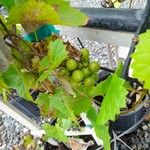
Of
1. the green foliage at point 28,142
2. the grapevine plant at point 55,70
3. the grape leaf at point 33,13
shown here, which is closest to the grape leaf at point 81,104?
the grapevine plant at point 55,70

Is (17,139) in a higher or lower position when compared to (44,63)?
lower

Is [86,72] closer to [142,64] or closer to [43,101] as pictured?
[43,101]

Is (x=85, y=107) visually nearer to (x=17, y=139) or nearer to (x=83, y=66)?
(x=83, y=66)

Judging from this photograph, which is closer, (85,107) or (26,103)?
(85,107)

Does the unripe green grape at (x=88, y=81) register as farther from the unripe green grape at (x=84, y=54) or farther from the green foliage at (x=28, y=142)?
the green foliage at (x=28, y=142)

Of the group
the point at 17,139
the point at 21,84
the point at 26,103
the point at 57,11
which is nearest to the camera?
the point at 57,11

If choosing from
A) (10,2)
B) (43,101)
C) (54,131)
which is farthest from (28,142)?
(10,2)

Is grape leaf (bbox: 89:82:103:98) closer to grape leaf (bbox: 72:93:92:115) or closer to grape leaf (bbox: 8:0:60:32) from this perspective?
grape leaf (bbox: 72:93:92:115)

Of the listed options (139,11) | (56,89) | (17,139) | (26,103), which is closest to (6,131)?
(17,139)
